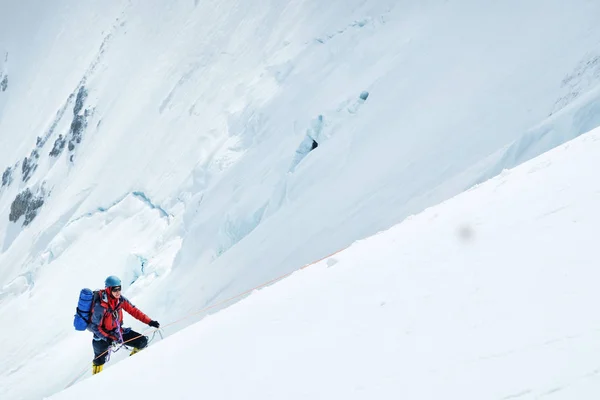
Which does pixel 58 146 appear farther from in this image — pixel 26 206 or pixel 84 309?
pixel 84 309

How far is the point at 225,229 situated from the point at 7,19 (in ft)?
228

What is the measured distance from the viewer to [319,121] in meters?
14.5

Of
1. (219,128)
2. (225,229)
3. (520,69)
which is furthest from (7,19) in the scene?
(520,69)

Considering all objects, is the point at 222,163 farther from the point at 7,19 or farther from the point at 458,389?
the point at 7,19

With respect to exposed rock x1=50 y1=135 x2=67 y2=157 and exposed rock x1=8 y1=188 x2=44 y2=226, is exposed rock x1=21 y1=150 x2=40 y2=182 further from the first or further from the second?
exposed rock x1=50 y1=135 x2=67 y2=157

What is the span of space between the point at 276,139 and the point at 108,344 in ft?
30.0

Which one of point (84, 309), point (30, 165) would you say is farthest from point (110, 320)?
point (30, 165)

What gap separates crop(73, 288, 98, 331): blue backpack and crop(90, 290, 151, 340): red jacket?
0.08 metres

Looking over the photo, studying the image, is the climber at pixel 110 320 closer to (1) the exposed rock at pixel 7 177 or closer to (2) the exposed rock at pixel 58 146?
(2) the exposed rock at pixel 58 146

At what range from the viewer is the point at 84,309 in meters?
7.45

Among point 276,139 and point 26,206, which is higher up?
point 26,206

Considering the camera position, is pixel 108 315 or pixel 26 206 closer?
pixel 108 315

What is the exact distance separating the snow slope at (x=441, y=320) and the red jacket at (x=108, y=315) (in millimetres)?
2233

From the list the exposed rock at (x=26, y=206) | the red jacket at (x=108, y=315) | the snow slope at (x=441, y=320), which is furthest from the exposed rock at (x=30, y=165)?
the snow slope at (x=441, y=320)
